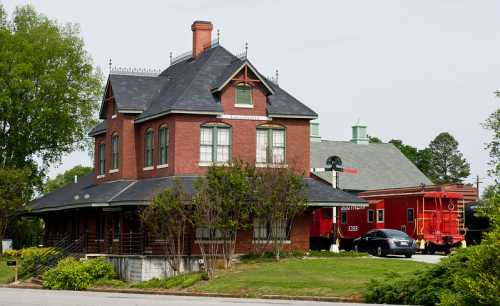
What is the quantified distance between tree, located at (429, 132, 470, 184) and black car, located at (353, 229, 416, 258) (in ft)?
265

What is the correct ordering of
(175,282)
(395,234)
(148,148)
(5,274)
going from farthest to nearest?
(148,148) < (5,274) < (395,234) < (175,282)

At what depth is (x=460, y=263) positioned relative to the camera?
88.4 feet

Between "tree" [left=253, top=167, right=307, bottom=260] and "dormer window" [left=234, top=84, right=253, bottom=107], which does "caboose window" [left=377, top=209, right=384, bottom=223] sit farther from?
"tree" [left=253, top=167, right=307, bottom=260]

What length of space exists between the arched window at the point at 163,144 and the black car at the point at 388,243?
37.1 feet

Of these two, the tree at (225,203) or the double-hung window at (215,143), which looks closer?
the tree at (225,203)

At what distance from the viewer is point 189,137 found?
150ft

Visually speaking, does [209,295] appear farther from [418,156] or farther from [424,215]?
[418,156]

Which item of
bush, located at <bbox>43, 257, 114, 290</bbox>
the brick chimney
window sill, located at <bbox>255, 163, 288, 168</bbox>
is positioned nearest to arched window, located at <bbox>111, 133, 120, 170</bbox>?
the brick chimney

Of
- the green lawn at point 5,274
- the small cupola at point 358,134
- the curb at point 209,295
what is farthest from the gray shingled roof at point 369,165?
the curb at point 209,295

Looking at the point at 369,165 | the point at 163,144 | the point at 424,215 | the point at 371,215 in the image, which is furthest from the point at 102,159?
the point at 369,165

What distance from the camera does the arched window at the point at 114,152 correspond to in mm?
51594

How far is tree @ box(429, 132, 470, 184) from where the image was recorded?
424 ft

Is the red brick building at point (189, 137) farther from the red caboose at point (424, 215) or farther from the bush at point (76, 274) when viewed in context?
the red caboose at point (424, 215)

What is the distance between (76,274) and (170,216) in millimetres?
4761
